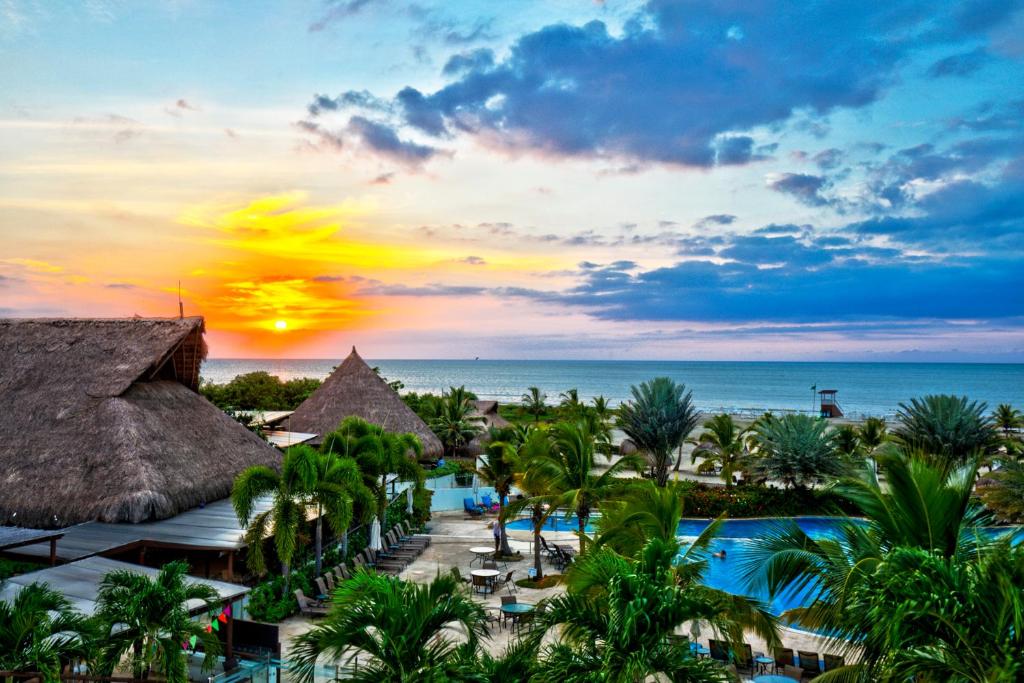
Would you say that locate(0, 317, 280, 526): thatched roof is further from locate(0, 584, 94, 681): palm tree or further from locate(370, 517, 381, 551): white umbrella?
locate(0, 584, 94, 681): palm tree

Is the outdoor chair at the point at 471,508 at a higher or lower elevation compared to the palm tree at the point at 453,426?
lower

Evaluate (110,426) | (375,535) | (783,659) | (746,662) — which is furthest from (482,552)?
(110,426)

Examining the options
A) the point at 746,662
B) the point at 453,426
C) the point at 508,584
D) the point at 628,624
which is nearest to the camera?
the point at 628,624

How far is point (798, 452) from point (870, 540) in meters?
18.2

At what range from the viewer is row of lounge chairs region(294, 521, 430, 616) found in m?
13.9

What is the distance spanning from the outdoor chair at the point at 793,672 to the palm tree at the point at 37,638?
9577mm

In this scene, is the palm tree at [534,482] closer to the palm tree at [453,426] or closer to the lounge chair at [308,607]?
the lounge chair at [308,607]

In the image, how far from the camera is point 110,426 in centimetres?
1692

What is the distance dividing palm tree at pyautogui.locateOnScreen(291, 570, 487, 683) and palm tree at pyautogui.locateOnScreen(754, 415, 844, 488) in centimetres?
2024

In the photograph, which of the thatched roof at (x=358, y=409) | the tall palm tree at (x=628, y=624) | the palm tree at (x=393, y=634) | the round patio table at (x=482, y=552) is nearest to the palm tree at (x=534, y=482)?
Answer: the round patio table at (x=482, y=552)

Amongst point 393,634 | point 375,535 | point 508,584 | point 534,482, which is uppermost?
point 534,482

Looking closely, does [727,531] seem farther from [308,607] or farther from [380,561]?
[308,607]

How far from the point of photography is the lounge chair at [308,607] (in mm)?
13695

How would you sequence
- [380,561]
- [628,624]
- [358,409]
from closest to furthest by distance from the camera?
1. [628,624]
2. [380,561]
3. [358,409]
